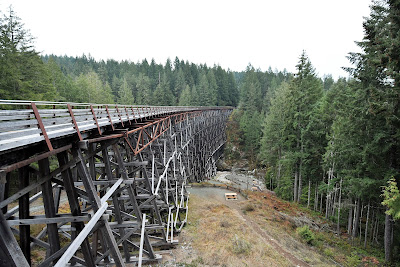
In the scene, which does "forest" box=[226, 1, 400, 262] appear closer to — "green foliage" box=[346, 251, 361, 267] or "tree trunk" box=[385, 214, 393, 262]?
"tree trunk" box=[385, 214, 393, 262]

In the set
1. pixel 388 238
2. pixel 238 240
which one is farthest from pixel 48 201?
pixel 388 238

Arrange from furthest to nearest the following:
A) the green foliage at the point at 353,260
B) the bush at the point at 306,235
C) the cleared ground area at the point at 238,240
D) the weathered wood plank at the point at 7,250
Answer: the bush at the point at 306,235, the green foliage at the point at 353,260, the cleared ground area at the point at 238,240, the weathered wood plank at the point at 7,250

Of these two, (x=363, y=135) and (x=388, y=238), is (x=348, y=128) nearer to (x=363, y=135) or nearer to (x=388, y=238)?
(x=363, y=135)

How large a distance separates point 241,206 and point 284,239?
6173mm

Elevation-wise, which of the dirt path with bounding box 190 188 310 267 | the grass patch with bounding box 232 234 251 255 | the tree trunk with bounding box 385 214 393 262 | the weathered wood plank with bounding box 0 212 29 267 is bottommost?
the dirt path with bounding box 190 188 310 267

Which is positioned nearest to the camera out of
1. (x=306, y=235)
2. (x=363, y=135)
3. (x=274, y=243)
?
(x=363, y=135)

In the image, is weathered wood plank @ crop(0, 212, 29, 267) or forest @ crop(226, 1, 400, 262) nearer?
weathered wood plank @ crop(0, 212, 29, 267)

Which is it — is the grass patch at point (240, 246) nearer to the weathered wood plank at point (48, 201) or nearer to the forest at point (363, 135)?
the forest at point (363, 135)

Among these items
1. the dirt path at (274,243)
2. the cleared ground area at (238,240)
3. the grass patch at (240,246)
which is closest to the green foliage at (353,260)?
the cleared ground area at (238,240)

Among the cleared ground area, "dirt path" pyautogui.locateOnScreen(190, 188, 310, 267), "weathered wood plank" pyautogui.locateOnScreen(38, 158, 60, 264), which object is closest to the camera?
"weathered wood plank" pyautogui.locateOnScreen(38, 158, 60, 264)

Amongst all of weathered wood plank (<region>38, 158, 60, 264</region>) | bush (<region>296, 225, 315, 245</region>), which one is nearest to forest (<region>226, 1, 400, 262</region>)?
bush (<region>296, 225, 315, 245</region>)

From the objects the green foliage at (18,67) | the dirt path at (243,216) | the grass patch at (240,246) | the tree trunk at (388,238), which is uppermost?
the green foliage at (18,67)

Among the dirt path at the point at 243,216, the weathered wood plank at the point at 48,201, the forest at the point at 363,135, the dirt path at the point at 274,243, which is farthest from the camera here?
the dirt path at the point at 243,216

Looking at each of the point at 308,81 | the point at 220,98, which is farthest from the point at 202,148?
the point at 220,98
